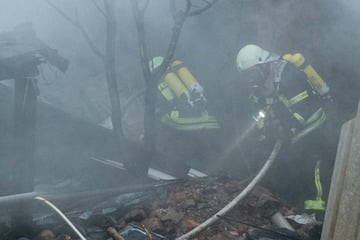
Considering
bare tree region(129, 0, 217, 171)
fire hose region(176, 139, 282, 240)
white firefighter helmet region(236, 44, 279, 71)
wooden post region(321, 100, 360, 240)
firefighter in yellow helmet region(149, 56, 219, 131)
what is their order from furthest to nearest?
firefighter in yellow helmet region(149, 56, 219, 131)
white firefighter helmet region(236, 44, 279, 71)
bare tree region(129, 0, 217, 171)
fire hose region(176, 139, 282, 240)
wooden post region(321, 100, 360, 240)

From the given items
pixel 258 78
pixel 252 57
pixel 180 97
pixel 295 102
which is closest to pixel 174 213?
pixel 180 97

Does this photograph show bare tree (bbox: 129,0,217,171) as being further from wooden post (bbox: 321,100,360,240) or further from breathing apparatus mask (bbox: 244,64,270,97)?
wooden post (bbox: 321,100,360,240)

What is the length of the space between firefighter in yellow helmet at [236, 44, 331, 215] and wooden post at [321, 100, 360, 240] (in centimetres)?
388

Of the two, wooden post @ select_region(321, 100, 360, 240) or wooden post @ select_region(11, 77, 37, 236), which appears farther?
wooden post @ select_region(11, 77, 37, 236)

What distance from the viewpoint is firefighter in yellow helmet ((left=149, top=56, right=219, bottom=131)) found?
778 cm

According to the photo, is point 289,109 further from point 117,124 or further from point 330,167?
point 117,124

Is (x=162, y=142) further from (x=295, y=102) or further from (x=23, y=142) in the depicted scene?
(x=23, y=142)

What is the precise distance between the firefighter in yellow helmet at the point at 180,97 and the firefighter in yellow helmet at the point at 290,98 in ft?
3.21

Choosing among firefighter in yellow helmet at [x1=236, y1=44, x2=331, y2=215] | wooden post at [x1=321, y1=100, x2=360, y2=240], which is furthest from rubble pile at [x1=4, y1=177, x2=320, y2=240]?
wooden post at [x1=321, y1=100, x2=360, y2=240]

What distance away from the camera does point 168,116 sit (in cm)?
828

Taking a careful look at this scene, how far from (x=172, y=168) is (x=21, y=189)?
11.2 ft

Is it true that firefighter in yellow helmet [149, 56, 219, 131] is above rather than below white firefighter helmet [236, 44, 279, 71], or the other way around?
below

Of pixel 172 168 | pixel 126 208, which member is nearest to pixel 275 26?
pixel 172 168

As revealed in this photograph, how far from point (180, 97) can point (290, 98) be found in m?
1.77
